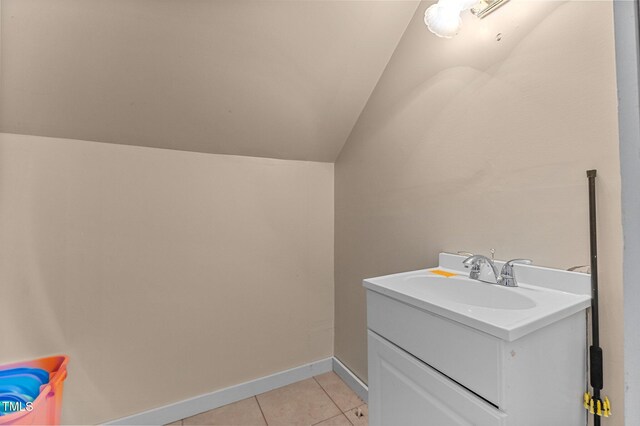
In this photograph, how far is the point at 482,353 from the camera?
2.23ft

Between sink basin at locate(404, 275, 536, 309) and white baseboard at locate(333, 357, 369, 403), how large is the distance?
971 millimetres

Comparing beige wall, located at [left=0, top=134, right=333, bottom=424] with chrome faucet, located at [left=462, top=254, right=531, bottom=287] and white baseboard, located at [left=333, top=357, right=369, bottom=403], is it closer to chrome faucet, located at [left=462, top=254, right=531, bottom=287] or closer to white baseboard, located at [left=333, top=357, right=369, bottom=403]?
white baseboard, located at [left=333, top=357, right=369, bottom=403]

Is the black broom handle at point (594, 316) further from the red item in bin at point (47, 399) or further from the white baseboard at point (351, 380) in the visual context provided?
the red item in bin at point (47, 399)

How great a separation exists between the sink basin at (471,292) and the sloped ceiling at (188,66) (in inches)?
46.7

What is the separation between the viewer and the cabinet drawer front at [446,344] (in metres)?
0.66

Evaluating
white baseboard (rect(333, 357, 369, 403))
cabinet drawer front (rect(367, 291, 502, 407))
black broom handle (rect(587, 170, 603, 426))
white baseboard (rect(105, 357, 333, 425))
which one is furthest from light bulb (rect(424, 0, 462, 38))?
white baseboard (rect(105, 357, 333, 425))

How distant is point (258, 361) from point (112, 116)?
66.1 inches

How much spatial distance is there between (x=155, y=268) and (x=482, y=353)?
5.34 ft

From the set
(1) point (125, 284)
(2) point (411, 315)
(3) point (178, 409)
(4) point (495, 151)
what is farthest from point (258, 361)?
(4) point (495, 151)

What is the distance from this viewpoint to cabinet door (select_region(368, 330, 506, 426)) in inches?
27.6

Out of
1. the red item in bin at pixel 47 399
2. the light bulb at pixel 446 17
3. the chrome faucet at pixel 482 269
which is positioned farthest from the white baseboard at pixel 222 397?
the light bulb at pixel 446 17

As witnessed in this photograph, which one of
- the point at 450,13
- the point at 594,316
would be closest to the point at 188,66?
the point at 450,13

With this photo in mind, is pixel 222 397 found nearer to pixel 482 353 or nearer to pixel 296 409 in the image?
pixel 296 409

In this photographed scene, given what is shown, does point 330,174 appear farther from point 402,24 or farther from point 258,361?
point 258,361
